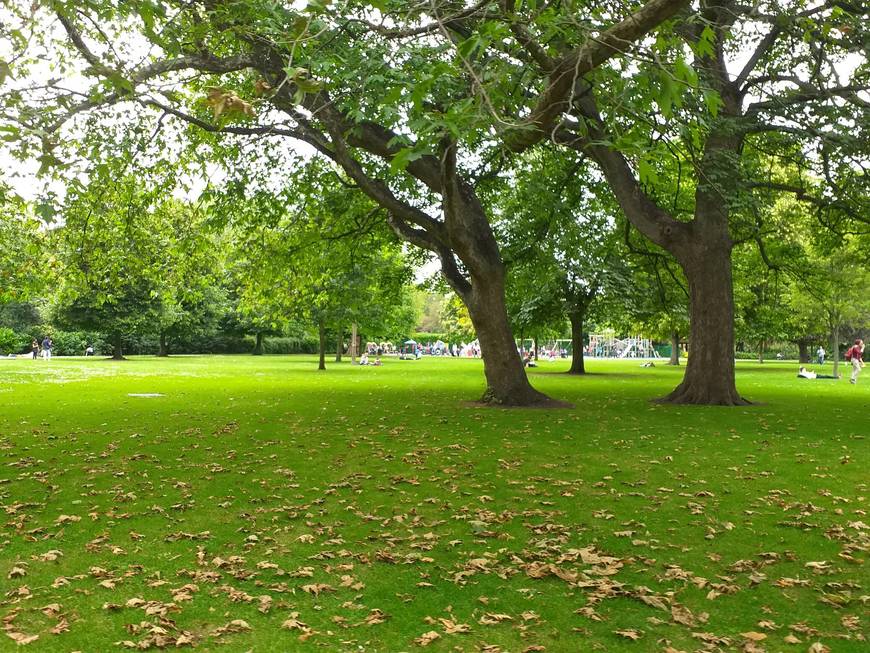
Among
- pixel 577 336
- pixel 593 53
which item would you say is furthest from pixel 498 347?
pixel 577 336

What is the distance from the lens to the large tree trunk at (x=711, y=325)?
17094 mm

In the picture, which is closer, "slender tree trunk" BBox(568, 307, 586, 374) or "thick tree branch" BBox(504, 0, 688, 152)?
"thick tree branch" BBox(504, 0, 688, 152)

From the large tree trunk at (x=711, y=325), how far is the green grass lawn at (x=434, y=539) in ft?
15.5

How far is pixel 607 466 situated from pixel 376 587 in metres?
5.17

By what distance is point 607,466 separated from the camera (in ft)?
30.8

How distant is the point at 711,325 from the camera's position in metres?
17.3

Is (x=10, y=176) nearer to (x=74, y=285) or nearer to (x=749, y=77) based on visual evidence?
(x=74, y=285)

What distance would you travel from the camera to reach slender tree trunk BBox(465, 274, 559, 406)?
1631 cm

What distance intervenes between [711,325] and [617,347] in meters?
70.9

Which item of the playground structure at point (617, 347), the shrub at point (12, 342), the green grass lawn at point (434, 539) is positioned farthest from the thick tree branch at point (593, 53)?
the playground structure at point (617, 347)

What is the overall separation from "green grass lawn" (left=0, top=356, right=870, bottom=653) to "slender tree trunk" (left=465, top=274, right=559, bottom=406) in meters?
4.05

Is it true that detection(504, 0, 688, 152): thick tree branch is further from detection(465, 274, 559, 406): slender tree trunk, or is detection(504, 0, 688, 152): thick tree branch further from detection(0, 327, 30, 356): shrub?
detection(0, 327, 30, 356): shrub

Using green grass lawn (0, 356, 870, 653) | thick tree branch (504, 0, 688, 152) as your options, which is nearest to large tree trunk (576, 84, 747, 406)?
green grass lawn (0, 356, 870, 653)

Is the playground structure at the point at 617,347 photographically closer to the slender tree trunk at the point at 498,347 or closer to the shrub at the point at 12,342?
the shrub at the point at 12,342
